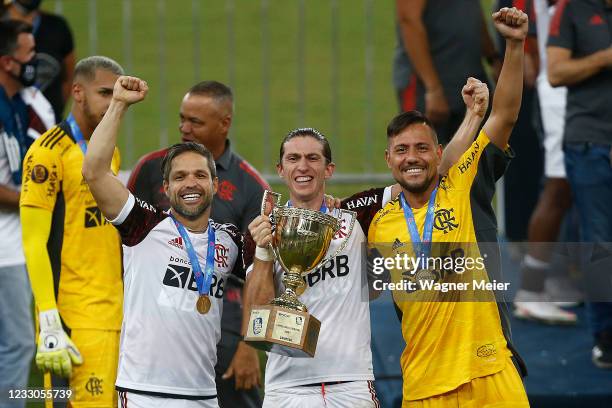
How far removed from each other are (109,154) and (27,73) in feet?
5.69

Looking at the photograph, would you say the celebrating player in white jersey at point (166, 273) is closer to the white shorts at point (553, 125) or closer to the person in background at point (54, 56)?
the person in background at point (54, 56)

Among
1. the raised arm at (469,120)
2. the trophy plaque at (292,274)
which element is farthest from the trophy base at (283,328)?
the raised arm at (469,120)

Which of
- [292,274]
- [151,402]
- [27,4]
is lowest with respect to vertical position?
[151,402]

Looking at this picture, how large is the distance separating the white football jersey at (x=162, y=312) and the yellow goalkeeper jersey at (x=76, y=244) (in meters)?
0.48

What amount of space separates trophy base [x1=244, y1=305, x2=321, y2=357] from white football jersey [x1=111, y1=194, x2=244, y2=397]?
466 mm

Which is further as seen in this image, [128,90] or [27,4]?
[27,4]

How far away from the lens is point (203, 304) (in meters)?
5.82

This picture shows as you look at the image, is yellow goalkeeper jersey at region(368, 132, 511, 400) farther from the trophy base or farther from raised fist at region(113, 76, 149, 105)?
raised fist at region(113, 76, 149, 105)

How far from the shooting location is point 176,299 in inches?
228

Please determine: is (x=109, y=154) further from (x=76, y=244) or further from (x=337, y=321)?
(x=337, y=321)

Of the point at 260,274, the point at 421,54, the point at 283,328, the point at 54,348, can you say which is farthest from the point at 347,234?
the point at 421,54

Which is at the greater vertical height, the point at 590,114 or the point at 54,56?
the point at 54,56

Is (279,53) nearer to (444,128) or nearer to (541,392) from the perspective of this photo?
(444,128)

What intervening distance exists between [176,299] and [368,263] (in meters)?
0.87
